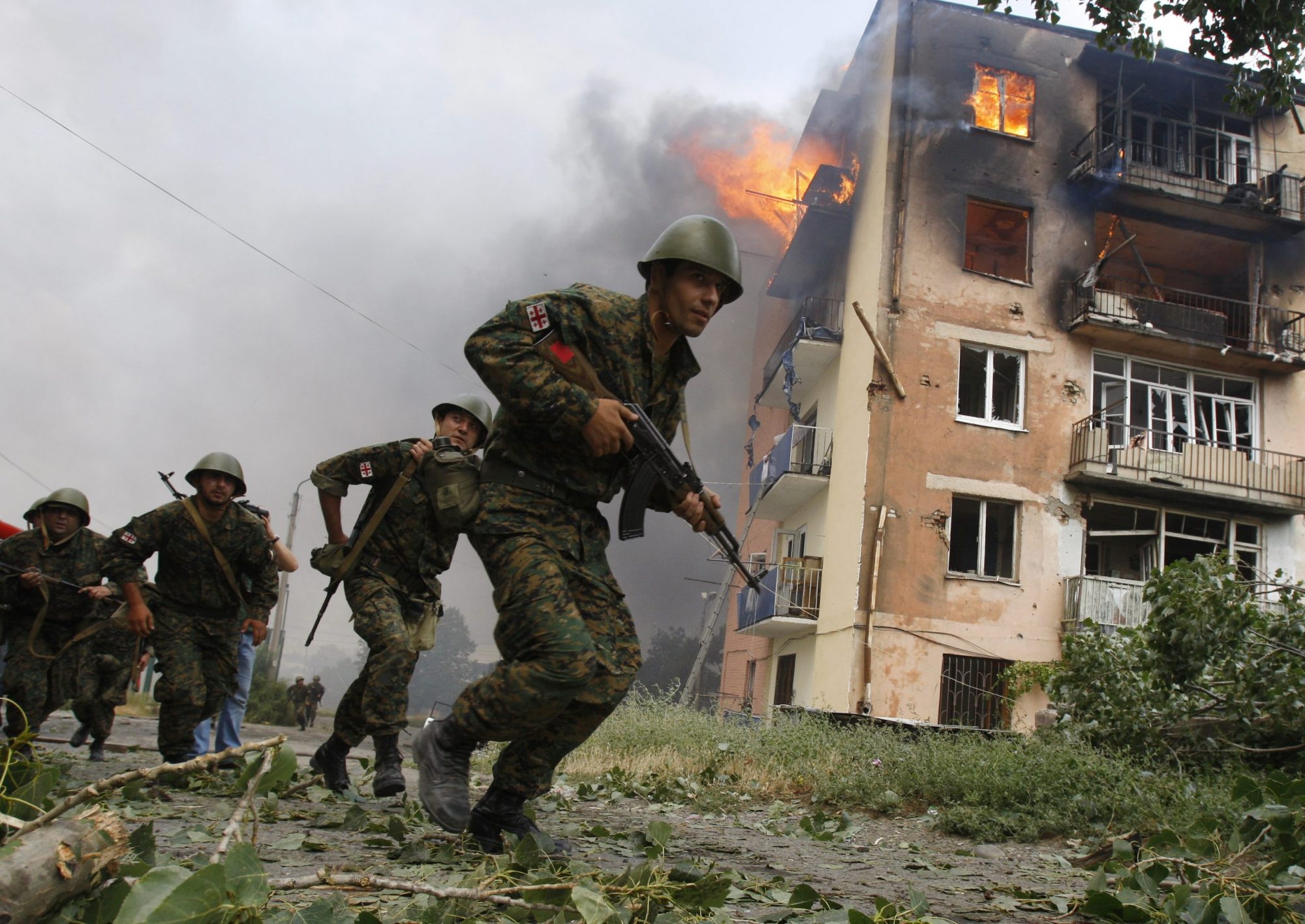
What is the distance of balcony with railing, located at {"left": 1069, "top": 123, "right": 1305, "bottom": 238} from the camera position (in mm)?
19188

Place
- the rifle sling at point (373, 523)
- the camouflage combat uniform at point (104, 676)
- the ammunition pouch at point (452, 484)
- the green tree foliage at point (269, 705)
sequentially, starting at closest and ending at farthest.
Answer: the ammunition pouch at point (452, 484), the rifle sling at point (373, 523), the camouflage combat uniform at point (104, 676), the green tree foliage at point (269, 705)

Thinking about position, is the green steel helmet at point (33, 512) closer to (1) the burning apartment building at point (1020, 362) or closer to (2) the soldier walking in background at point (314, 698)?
(1) the burning apartment building at point (1020, 362)

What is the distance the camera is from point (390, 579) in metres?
5.23

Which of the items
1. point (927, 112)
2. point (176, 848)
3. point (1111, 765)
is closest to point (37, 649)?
point (176, 848)

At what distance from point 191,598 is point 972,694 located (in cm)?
1425

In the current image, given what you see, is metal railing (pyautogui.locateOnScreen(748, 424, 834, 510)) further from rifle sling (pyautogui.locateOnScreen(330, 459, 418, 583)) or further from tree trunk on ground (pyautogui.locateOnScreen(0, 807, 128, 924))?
tree trunk on ground (pyautogui.locateOnScreen(0, 807, 128, 924))

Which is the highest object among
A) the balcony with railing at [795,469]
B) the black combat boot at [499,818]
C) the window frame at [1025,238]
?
the window frame at [1025,238]

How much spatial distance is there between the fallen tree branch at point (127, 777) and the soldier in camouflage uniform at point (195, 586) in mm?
3955

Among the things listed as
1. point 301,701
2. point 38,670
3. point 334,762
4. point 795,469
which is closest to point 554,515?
point 334,762

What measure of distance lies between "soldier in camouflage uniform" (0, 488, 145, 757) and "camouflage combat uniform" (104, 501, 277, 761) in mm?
592

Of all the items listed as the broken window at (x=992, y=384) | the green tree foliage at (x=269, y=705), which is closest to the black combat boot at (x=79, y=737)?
the broken window at (x=992, y=384)

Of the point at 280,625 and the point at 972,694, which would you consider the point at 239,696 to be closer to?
the point at 972,694

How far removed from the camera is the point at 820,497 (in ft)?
68.4

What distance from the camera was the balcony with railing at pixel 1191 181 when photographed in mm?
19188
